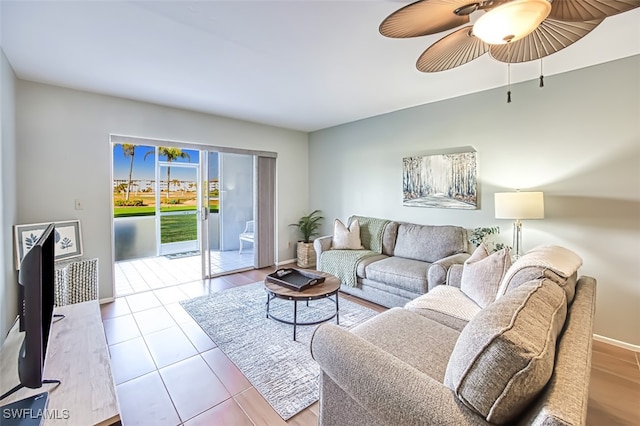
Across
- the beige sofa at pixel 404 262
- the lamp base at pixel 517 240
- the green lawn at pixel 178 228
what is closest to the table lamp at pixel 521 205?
the lamp base at pixel 517 240

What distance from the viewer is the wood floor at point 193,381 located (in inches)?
68.1

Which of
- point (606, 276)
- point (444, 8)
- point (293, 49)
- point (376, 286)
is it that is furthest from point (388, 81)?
point (606, 276)

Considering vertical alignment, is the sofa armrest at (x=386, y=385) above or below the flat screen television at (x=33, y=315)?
below

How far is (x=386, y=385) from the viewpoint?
1004 millimetres

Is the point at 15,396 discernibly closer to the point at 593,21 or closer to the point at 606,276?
the point at 593,21

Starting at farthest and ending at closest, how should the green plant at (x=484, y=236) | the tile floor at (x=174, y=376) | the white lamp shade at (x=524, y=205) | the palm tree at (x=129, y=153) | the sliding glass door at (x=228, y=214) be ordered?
the palm tree at (x=129, y=153)
the sliding glass door at (x=228, y=214)
the green plant at (x=484, y=236)
the white lamp shade at (x=524, y=205)
the tile floor at (x=174, y=376)

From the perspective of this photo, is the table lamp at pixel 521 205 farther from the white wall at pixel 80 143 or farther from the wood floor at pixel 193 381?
the white wall at pixel 80 143

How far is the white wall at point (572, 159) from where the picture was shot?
2451mm

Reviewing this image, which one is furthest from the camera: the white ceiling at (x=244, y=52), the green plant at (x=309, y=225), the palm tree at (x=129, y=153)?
the palm tree at (x=129, y=153)

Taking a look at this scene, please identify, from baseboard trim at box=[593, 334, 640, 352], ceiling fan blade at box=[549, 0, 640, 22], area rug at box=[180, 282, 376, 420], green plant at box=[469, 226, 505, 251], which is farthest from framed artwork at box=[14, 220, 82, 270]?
baseboard trim at box=[593, 334, 640, 352]

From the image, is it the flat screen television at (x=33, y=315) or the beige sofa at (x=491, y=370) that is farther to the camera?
the flat screen television at (x=33, y=315)

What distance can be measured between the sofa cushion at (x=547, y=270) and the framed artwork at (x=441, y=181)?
1722 millimetres

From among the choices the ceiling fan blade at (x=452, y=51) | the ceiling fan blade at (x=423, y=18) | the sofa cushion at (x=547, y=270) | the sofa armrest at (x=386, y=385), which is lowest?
the sofa armrest at (x=386, y=385)

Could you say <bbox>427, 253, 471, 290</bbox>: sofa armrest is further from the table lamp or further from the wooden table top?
the wooden table top
